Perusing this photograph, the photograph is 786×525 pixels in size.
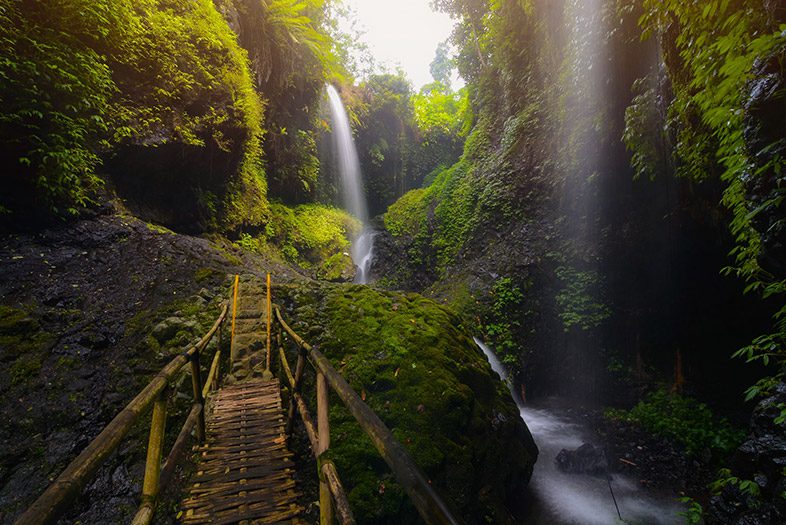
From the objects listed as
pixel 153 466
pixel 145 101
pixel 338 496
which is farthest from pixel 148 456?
pixel 145 101

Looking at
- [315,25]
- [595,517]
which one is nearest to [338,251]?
[315,25]

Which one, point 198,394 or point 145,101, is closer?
point 198,394

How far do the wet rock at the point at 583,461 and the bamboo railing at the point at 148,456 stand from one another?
656 centimetres

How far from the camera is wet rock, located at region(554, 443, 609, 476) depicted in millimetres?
6410

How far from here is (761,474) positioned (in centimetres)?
360

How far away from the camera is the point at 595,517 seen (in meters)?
5.42

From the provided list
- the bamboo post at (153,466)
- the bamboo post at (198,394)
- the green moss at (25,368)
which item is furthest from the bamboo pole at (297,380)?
the green moss at (25,368)

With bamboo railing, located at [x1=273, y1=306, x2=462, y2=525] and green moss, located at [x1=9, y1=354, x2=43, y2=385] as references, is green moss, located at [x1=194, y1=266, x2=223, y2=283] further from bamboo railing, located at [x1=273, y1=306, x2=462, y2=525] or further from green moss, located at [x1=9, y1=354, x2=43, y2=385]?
bamboo railing, located at [x1=273, y1=306, x2=462, y2=525]

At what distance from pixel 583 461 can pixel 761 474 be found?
331 centimetres

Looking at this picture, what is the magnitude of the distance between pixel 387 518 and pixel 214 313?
155 inches

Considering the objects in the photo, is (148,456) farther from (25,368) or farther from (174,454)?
(25,368)

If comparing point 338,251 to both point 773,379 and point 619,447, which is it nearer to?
point 619,447


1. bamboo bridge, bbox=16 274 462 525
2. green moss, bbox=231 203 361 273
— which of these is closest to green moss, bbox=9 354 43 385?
bamboo bridge, bbox=16 274 462 525

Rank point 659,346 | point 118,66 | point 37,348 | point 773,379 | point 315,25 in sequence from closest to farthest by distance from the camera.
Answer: point 773,379 → point 37,348 → point 118,66 → point 659,346 → point 315,25
